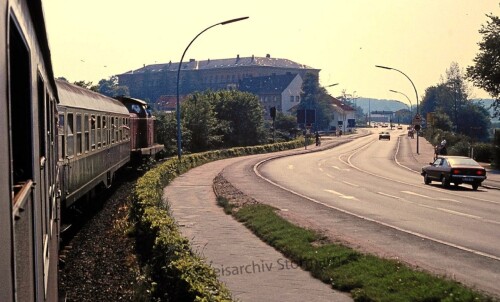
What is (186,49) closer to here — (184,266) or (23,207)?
(184,266)

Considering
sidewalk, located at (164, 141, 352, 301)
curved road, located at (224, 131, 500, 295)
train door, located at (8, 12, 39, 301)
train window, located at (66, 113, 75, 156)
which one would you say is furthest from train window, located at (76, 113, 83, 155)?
train door, located at (8, 12, 39, 301)

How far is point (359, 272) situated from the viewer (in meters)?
12.1

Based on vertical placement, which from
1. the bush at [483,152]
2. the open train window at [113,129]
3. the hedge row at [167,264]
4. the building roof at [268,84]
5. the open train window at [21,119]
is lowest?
the bush at [483,152]

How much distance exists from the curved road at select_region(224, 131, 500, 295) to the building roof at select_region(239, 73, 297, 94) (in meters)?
141

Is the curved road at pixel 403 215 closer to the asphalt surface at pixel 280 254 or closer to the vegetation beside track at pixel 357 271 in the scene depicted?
the asphalt surface at pixel 280 254

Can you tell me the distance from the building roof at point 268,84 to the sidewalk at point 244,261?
159 metres

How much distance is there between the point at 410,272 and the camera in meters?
11.5

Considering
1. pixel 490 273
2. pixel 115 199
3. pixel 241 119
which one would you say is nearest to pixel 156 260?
pixel 490 273

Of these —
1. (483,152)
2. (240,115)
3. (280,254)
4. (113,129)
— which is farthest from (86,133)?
(240,115)

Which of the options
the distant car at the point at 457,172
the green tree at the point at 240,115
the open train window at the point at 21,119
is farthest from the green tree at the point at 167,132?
the open train window at the point at 21,119

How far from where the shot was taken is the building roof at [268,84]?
601 feet

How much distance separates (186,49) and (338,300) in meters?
30.8

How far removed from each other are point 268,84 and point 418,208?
16260 cm

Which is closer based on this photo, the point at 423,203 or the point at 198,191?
the point at 423,203
